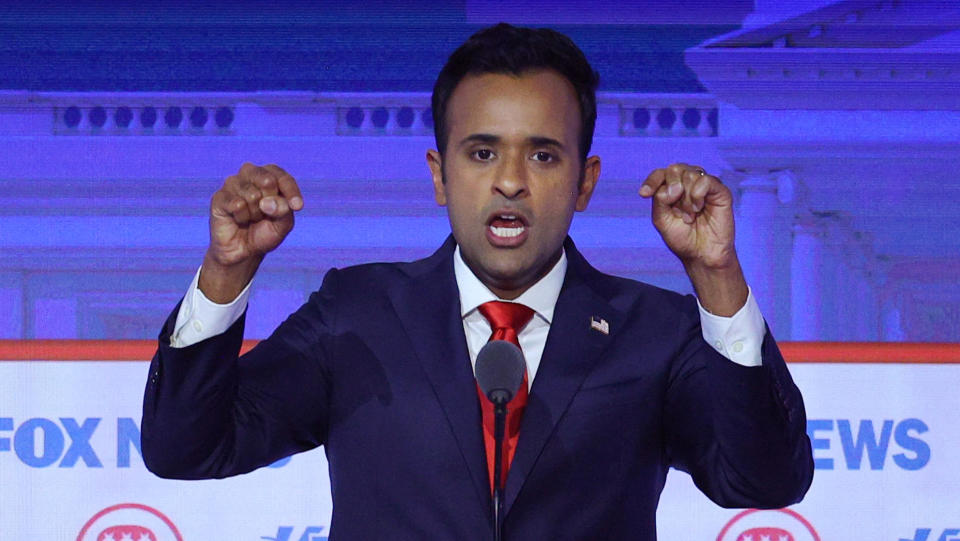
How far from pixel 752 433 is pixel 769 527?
60.7 inches

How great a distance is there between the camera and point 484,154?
5.97 ft

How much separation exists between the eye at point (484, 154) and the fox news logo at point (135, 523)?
1712 millimetres

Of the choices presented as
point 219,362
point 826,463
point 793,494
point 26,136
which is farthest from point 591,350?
point 26,136

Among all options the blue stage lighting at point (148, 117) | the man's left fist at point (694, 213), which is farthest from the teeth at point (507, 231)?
the blue stage lighting at point (148, 117)

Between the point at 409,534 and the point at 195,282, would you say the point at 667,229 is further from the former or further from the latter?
the point at 195,282

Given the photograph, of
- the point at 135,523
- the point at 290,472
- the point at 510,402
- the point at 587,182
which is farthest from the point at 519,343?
the point at 135,523

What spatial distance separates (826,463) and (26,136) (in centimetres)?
237

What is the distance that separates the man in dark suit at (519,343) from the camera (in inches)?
66.5

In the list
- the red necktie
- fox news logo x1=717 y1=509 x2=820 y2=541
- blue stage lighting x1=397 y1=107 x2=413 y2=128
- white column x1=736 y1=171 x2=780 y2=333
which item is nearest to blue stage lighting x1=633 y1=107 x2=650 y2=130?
white column x1=736 y1=171 x2=780 y2=333

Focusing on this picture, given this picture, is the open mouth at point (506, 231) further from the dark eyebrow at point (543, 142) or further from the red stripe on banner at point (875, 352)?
the red stripe on banner at point (875, 352)

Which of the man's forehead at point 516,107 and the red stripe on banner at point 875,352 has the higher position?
the man's forehead at point 516,107

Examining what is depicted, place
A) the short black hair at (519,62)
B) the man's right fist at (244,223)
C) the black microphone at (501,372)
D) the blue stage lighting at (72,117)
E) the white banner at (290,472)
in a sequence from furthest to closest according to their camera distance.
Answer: the blue stage lighting at (72,117) → the white banner at (290,472) → the short black hair at (519,62) → the man's right fist at (244,223) → the black microphone at (501,372)

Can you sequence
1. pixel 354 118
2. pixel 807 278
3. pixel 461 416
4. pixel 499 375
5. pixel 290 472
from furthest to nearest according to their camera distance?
pixel 354 118
pixel 807 278
pixel 290 472
pixel 461 416
pixel 499 375

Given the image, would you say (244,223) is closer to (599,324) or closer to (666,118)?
(599,324)
